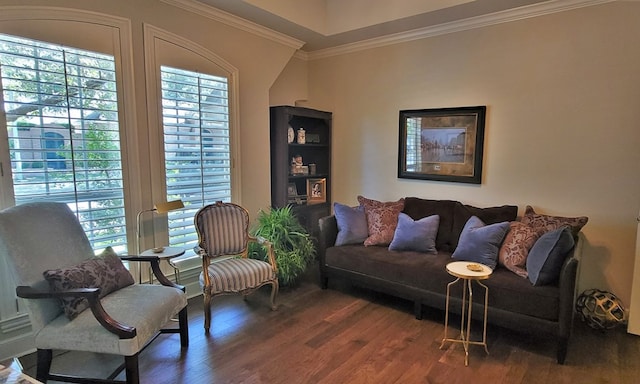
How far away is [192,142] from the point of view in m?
3.41

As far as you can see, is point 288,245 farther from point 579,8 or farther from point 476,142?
point 579,8

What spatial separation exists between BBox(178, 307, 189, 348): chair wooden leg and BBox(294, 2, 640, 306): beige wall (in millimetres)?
2692

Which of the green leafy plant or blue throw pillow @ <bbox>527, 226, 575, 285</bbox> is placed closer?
blue throw pillow @ <bbox>527, 226, 575, 285</bbox>

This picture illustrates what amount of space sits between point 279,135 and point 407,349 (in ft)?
8.82

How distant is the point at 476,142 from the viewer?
3.65m

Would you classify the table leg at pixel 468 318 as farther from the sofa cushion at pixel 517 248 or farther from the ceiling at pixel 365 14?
the ceiling at pixel 365 14

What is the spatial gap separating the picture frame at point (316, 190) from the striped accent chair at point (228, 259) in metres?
1.38

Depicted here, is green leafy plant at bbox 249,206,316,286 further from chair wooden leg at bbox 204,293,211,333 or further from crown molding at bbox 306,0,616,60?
crown molding at bbox 306,0,616,60

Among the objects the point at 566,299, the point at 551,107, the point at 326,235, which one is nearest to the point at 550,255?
the point at 566,299

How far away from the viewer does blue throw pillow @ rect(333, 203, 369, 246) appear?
3.70m

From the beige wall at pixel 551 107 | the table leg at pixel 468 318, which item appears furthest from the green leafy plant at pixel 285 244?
the table leg at pixel 468 318

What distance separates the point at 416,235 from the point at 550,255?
115 cm

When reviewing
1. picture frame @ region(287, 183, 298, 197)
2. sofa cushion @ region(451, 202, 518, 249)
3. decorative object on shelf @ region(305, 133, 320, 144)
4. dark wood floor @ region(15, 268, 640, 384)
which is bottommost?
dark wood floor @ region(15, 268, 640, 384)

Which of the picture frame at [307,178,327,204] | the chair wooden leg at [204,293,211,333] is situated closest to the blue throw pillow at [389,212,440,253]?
the picture frame at [307,178,327,204]
